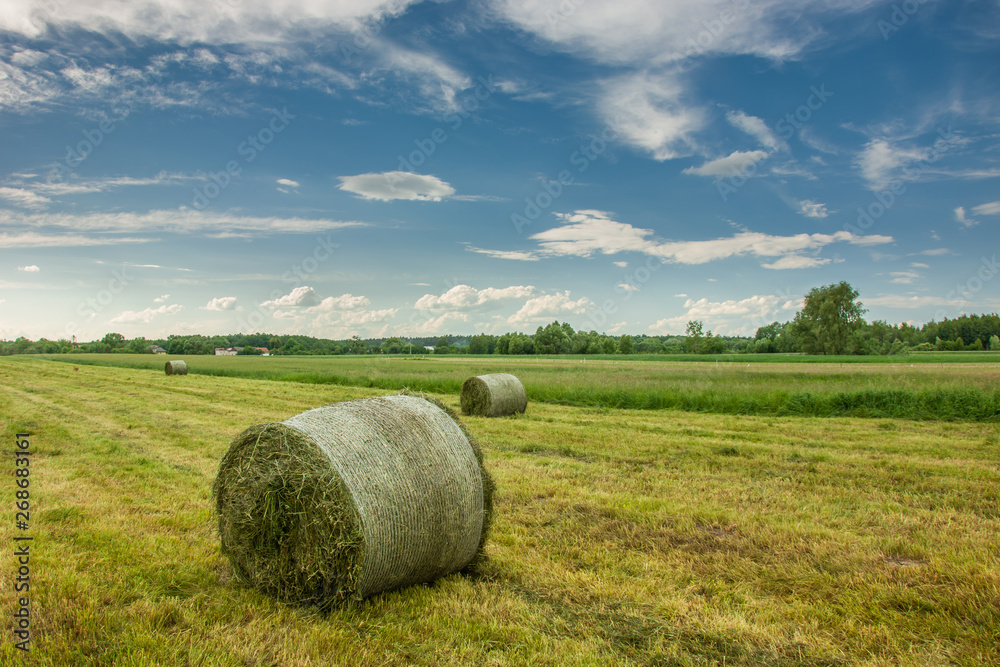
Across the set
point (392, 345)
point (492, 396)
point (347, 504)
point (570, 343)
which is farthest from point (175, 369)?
point (392, 345)

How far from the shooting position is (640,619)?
399 cm

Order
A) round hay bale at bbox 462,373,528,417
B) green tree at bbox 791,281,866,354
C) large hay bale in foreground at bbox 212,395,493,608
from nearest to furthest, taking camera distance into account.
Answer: large hay bale in foreground at bbox 212,395,493,608, round hay bale at bbox 462,373,528,417, green tree at bbox 791,281,866,354

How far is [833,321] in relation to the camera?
75.4m

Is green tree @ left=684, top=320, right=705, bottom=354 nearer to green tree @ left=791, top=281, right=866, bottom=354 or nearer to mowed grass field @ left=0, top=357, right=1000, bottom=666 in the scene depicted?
green tree @ left=791, top=281, right=866, bottom=354

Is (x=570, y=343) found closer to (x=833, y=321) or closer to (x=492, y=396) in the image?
(x=833, y=321)

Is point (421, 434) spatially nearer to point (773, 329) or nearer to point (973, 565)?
point (973, 565)

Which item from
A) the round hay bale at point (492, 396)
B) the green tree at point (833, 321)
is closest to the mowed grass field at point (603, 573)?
the round hay bale at point (492, 396)

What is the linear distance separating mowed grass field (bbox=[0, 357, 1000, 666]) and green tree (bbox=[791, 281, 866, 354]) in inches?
3001

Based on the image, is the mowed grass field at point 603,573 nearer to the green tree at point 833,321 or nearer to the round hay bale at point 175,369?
the round hay bale at point 175,369

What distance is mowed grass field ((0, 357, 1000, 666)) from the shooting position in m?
3.60

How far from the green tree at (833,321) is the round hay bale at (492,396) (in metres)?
75.2

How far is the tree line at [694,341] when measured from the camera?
2975 inches

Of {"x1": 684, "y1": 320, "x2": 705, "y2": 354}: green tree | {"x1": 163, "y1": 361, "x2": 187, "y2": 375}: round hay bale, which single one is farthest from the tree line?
{"x1": 163, "y1": 361, "x2": 187, "y2": 375}: round hay bale

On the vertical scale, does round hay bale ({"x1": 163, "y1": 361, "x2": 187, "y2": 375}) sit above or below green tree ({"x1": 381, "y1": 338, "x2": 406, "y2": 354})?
below
